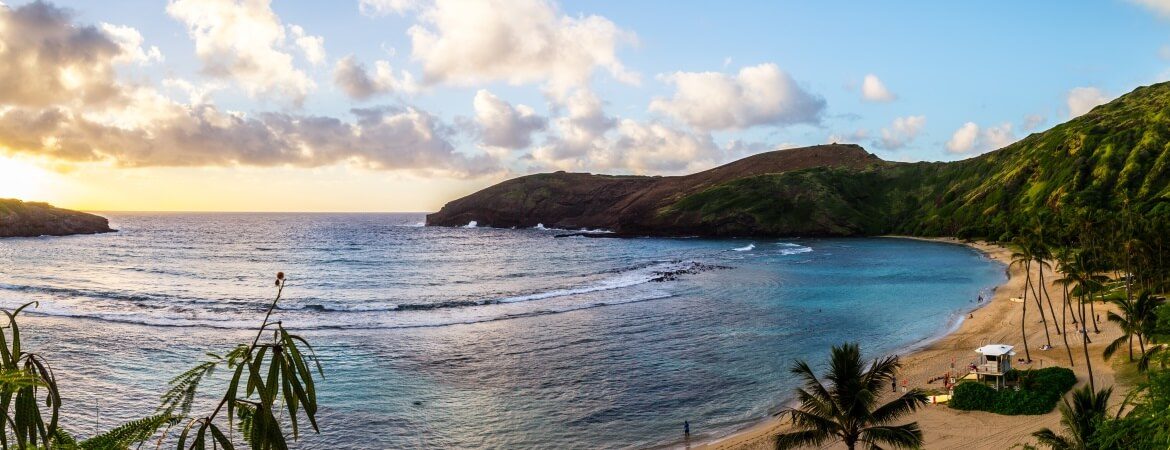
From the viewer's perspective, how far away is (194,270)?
105812 mm

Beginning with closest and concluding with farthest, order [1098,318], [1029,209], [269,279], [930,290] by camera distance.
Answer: [1098,318] → [930,290] → [269,279] → [1029,209]

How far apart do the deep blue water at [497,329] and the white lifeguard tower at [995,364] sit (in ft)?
37.4

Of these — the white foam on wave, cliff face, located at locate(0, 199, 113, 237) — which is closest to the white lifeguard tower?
the white foam on wave

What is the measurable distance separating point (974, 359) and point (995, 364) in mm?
11010

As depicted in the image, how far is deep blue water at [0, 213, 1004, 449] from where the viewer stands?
3750 cm

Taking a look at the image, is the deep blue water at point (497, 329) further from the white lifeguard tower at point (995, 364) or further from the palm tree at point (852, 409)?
the palm tree at point (852, 409)

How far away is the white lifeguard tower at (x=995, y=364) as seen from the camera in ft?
129

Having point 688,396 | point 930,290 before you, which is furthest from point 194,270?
point 930,290

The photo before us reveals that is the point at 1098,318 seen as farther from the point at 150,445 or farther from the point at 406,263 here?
the point at 406,263

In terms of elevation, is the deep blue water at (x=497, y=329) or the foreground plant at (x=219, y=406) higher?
the foreground plant at (x=219, y=406)

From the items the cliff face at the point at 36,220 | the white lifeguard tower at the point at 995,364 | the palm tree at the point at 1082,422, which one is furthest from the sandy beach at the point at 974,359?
the cliff face at the point at 36,220

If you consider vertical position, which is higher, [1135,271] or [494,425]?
[1135,271]

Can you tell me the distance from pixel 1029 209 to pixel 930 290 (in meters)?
89.4

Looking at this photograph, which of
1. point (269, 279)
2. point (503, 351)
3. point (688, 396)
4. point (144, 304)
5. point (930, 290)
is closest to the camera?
point (688, 396)
